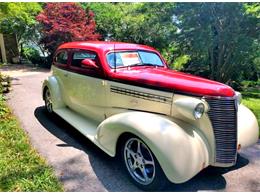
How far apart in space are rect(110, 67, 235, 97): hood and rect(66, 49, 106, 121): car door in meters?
0.39

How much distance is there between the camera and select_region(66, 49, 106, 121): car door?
4.13m

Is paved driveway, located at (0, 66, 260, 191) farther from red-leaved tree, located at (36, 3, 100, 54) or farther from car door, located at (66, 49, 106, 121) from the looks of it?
red-leaved tree, located at (36, 3, 100, 54)

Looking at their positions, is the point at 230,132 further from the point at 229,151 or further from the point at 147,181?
→ the point at 147,181

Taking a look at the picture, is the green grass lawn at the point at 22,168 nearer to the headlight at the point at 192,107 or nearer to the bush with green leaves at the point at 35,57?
the headlight at the point at 192,107

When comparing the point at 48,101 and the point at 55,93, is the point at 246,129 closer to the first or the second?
the point at 55,93

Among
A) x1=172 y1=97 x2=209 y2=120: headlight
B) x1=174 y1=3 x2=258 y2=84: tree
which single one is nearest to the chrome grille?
x1=172 y1=97 x2=209 y2=120: headlight

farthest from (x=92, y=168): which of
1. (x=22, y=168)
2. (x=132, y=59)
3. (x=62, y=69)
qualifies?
(x=62, y=69)

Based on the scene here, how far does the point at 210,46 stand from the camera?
10.1 m

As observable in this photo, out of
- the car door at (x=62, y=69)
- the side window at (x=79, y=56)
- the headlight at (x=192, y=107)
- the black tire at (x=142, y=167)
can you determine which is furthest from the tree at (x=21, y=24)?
the headlight at (x=192, y=107)

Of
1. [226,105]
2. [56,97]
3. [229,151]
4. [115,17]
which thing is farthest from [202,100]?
[115,17]

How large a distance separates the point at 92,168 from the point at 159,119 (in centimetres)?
127

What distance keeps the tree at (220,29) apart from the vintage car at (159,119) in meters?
6.36

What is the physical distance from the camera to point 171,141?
2.79 metres

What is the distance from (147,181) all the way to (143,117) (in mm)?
770
